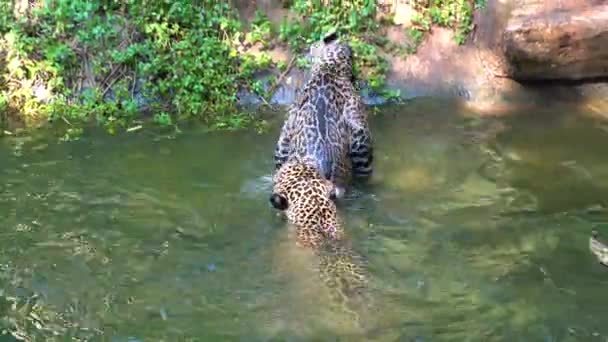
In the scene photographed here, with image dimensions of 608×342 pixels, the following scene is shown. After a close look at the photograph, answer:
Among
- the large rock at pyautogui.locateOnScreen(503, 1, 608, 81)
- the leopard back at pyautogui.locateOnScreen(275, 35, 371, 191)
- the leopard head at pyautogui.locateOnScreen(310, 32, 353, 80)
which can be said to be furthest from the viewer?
the large rock at pyautogui.locateOnScreen(503, 1, 608, 81)

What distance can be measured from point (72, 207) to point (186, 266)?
5.30ft

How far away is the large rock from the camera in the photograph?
35.1 feet

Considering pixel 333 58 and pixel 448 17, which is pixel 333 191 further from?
pixel 448 17

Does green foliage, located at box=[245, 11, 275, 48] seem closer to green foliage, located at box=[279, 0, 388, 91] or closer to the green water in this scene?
green foliage, located at box=[279, 0, 388, 91]

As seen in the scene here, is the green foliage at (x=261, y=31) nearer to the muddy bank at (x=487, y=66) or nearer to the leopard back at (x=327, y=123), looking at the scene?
the muddy bank at (x=487, y=66)

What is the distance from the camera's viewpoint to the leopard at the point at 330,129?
28.0 feet

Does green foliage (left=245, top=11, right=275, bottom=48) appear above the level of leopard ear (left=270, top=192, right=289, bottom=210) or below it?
above

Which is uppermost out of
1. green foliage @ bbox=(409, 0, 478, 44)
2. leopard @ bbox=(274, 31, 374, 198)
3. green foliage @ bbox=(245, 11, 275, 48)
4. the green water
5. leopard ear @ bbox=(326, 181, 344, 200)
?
green foliage @ bbox=(409, 0, 478, 44)

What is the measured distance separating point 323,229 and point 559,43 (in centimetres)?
484

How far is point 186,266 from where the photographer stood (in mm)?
7066

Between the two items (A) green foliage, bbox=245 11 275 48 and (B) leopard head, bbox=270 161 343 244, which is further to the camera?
(A) green foliage, bbox=245 11 275 48

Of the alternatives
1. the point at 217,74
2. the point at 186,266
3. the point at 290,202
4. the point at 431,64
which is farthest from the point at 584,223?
the point at 217,74

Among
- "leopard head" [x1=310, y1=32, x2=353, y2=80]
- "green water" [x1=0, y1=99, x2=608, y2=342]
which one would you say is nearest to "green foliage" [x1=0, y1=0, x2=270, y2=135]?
"green water" [x1=0, y1=99, x2=608, y2=342]

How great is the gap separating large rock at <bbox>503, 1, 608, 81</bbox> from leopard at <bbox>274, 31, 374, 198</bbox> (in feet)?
9.08
